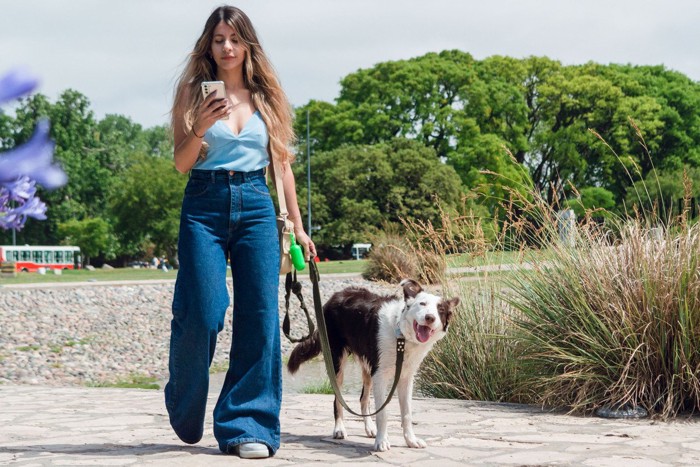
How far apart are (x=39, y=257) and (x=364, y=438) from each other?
42089mm

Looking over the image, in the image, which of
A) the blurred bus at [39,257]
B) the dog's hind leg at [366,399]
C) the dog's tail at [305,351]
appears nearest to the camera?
the dog's hind leg at [366,399]

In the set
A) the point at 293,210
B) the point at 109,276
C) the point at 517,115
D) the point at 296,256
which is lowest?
the point at 109,276

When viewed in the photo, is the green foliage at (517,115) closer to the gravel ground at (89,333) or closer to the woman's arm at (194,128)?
the gravel ground at (89,333)

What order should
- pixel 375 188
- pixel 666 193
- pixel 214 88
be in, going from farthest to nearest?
1. pixel 375 188
2. pixel 666 193
3. pixel 214 88

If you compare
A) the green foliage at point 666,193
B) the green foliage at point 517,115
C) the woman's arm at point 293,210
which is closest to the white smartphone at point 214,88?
the woman's arm at point 293,210

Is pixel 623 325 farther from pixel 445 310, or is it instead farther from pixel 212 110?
pixel 212 110

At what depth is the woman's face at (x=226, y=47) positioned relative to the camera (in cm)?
373

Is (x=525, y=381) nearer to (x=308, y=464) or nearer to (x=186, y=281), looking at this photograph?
(x=308, y=464)

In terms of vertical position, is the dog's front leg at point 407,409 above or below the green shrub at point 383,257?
below

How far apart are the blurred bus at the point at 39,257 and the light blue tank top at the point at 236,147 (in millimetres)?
37025

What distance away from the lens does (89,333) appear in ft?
50.6

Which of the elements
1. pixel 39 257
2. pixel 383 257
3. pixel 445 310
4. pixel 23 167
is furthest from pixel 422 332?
pixel 39 257

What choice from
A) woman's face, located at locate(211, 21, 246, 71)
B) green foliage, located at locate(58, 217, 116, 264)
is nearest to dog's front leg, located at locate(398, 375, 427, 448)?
woman's face, located at locate(211, 21, 246, 71)

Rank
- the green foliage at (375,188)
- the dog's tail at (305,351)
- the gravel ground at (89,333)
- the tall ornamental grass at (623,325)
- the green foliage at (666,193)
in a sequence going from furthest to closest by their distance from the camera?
the green foliage at (375,188) < the gravel ground at (89,333) < the green foliage at (666,193) < the tall ornamental grass at (623,325) < the dog's tail at (305,351)
